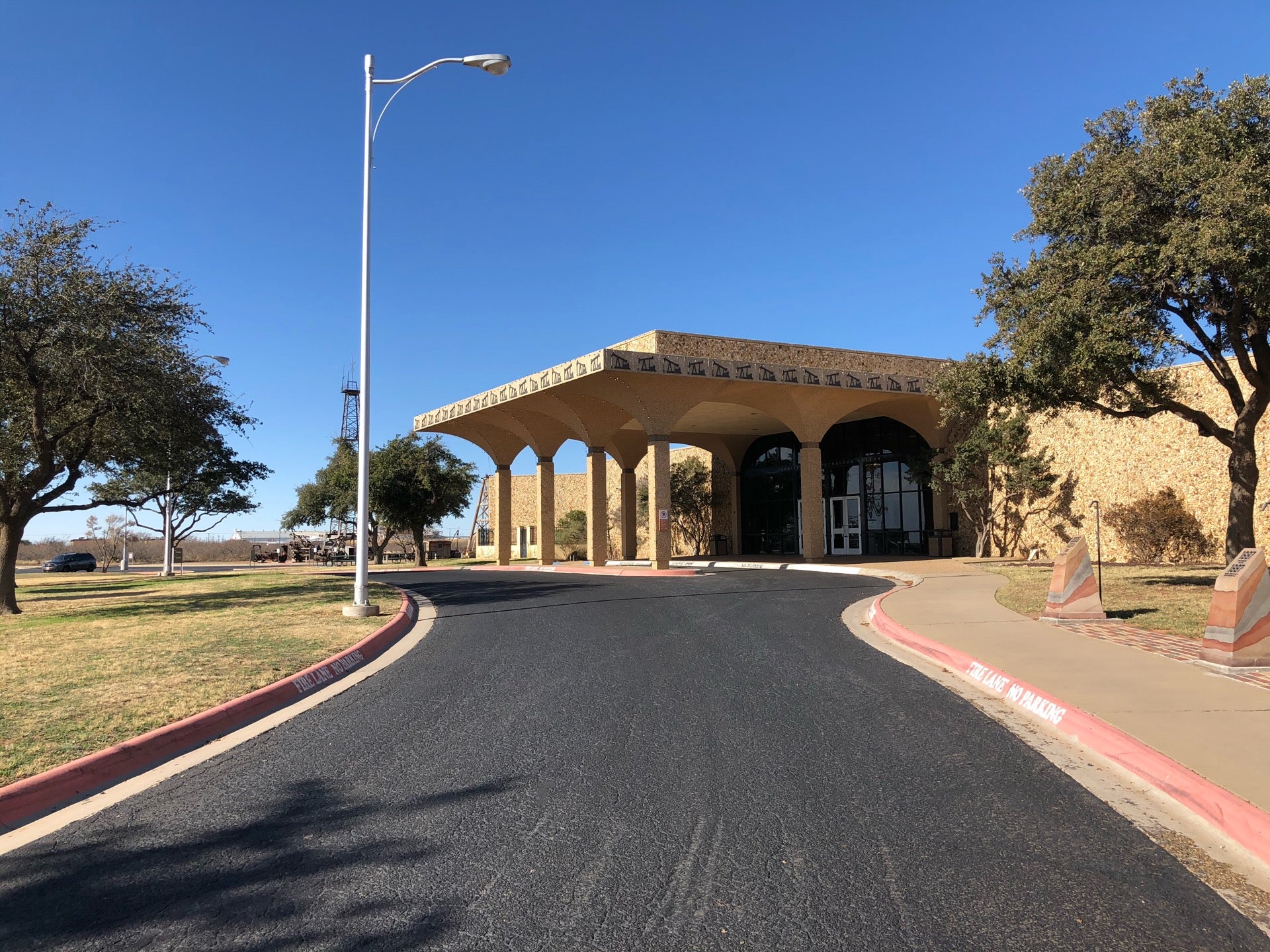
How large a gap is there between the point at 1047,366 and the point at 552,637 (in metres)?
9.74

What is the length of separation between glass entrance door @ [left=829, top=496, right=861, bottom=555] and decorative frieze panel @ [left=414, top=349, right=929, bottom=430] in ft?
26.8

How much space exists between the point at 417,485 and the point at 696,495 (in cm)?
1380

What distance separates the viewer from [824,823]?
4941mm

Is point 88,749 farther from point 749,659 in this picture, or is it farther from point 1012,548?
point 1012,548

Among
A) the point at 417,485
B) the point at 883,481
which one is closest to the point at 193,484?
the point at 417,485

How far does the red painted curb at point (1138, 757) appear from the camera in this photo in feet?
15.6

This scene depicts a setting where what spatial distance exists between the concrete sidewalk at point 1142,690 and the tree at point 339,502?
33960mm

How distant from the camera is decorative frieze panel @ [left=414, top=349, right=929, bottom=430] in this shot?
2661 centimetres

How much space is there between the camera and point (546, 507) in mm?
37656

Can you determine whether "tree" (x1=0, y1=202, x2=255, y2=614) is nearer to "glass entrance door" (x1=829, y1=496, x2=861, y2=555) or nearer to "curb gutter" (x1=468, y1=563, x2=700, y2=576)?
"curb gutter" (x1=468, y1=563, x2=700, y2=576)

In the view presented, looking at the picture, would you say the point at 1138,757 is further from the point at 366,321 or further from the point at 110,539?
the point at 110,539

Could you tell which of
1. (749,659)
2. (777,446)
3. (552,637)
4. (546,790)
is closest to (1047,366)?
(749,659)

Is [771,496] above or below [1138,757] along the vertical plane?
above

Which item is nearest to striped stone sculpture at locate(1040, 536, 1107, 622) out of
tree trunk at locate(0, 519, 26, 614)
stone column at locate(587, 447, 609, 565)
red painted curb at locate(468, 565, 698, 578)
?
red painted curb at locate(468, 565, 698, 578)
